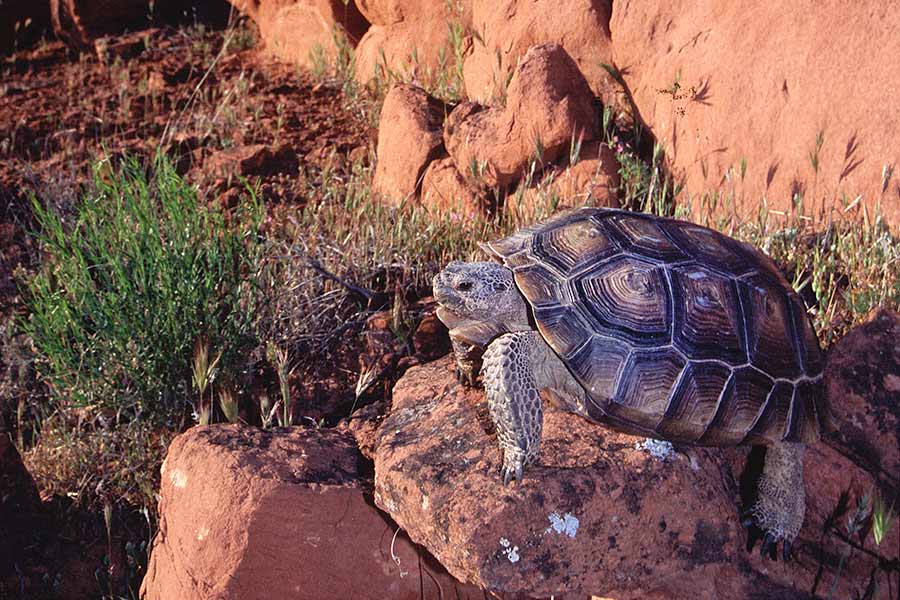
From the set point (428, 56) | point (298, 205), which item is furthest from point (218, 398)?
point (428, 56)

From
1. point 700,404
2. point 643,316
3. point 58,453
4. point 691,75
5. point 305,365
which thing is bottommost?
point 58,453

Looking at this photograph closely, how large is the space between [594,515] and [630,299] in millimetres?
680

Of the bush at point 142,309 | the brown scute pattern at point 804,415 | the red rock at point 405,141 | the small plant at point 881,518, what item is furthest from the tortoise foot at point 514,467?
the red rock at point 405,141

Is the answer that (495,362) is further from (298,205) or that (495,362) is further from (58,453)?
(298,205)

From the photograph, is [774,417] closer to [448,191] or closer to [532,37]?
[448,191]

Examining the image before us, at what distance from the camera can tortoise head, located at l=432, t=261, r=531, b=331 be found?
274 centimetres

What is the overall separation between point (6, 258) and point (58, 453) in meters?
1.55

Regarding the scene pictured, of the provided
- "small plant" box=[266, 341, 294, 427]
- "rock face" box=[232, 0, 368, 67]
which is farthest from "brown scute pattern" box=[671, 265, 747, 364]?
"rock face" box=[232, 0, 368, 67]

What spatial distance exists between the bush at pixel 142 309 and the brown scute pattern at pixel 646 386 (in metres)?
1.69

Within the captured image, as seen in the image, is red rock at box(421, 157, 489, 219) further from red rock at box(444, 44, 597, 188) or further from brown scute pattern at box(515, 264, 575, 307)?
brown scute pattern at box(515, 264, 575, 307)

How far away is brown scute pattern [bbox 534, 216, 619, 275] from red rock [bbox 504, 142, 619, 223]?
116 cm

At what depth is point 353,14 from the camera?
615 centimetres

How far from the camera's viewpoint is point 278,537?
269 centimetres

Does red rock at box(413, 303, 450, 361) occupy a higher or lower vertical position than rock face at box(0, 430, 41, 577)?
higher
